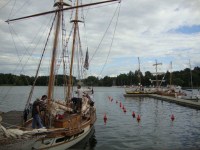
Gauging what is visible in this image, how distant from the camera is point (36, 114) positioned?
60.1ft

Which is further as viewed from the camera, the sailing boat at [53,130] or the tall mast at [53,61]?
the tall mast at [53,61]

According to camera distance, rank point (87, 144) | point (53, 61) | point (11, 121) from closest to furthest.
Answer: point (53, 61) → point (11, 121) → point (87, 144)

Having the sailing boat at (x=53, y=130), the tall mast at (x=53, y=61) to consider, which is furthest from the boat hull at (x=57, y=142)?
the tall mast at (x=53, y=61)

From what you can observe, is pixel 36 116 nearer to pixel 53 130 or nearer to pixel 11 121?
pixel 53 130

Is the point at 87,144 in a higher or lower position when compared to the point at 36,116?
lower

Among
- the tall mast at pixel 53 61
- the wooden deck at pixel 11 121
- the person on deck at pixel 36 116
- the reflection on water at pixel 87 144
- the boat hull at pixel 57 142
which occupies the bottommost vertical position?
the reflection on water at pixel 87 144

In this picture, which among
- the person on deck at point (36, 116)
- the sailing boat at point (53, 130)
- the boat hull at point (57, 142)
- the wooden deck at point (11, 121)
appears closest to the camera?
the sailing boat at point (53, 130)

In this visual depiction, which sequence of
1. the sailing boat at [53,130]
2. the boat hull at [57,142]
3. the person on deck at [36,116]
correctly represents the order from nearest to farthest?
1. the sailing boat at [53,130]
2. the boat hull at [57,142]
3. the person on deck at [36,116]

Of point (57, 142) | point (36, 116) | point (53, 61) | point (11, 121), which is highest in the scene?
point (53, 61)

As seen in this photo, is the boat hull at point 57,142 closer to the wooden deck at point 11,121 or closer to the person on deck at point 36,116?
the person on deck at point 36,116

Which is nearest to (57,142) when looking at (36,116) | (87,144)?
(36,116)

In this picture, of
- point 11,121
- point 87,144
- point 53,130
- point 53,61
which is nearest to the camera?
point 53,130

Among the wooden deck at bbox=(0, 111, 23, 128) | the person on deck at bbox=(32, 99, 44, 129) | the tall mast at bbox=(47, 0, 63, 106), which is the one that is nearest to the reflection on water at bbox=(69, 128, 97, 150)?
the person on deck at bbox=(32, 99, 44, 129)

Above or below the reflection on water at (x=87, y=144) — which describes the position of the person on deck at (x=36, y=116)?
above
